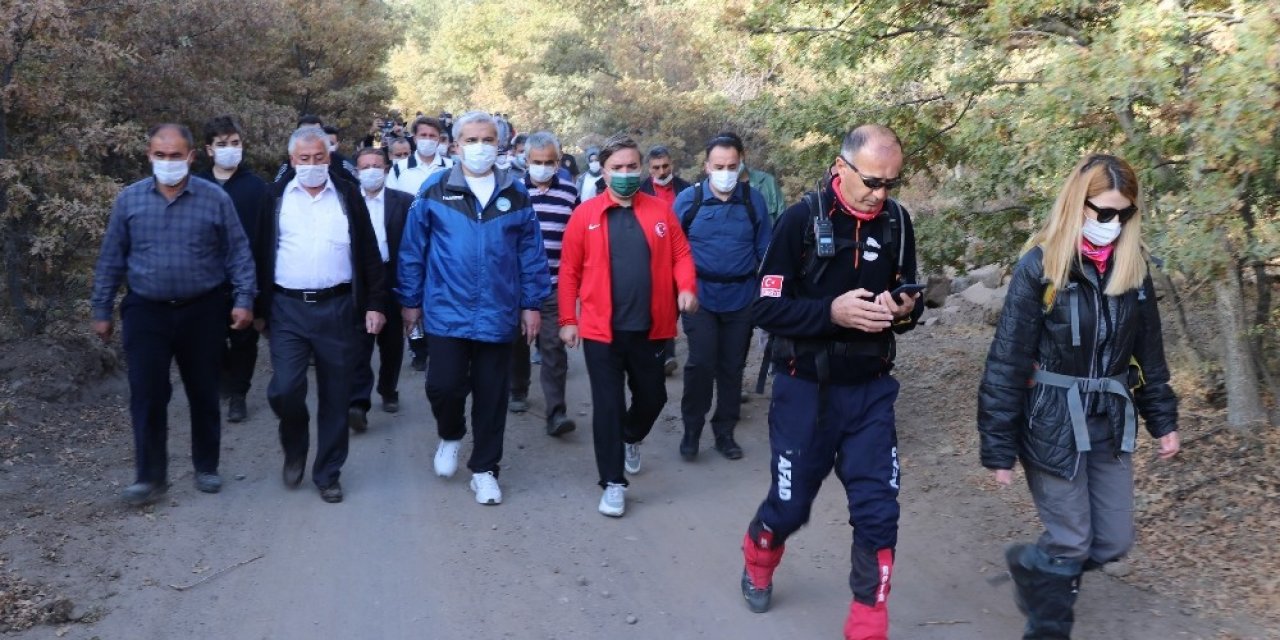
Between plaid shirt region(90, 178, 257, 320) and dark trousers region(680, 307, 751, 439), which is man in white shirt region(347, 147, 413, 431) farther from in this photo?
dark trousers region(680, 307, 751, 439)

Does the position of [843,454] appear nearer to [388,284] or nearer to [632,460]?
[632,460]

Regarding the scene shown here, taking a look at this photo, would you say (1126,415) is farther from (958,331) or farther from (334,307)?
(958,331)

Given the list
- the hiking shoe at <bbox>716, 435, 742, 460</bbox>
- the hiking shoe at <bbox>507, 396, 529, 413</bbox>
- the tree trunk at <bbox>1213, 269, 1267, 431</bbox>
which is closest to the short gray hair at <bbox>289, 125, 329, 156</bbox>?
the hiking shoe at <bbox>507, 396, 529, 413</bbox>

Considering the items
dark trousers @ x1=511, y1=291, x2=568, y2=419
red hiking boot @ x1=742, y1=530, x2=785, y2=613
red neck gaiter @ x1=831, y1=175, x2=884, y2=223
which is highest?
red neck gaiter @ x1=831, y1=175, x2=884, y2=223

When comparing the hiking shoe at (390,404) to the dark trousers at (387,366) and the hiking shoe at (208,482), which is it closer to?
the dark trousers at (387,366)

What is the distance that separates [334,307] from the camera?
286 inches

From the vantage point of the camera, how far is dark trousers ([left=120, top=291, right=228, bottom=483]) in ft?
22.7

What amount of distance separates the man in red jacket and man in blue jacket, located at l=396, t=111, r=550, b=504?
314 mm

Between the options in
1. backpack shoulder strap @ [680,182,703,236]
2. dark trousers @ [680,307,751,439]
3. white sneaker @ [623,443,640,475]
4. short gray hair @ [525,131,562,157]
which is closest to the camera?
white sneaker @ [623,443,640,475]

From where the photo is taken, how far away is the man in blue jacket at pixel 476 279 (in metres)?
7.15

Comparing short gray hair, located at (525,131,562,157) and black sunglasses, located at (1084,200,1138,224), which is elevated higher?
short gray hair, located at (525,131,562,157)

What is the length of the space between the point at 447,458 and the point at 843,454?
134 inches

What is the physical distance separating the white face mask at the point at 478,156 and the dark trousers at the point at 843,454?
2.76m

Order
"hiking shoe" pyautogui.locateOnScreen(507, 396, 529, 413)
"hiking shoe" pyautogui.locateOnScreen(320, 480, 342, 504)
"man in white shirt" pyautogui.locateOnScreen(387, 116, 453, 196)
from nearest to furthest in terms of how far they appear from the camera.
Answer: "hiking shoe" pyautogui.locateOnScreen(320, 480, 342, 504) < "hiking shoe" pyautogui.locateOnScreen(507, 396, 529, 413) < "man in white shirt" pyautogui.locateOnScreen(387, 116, 453, 196)
